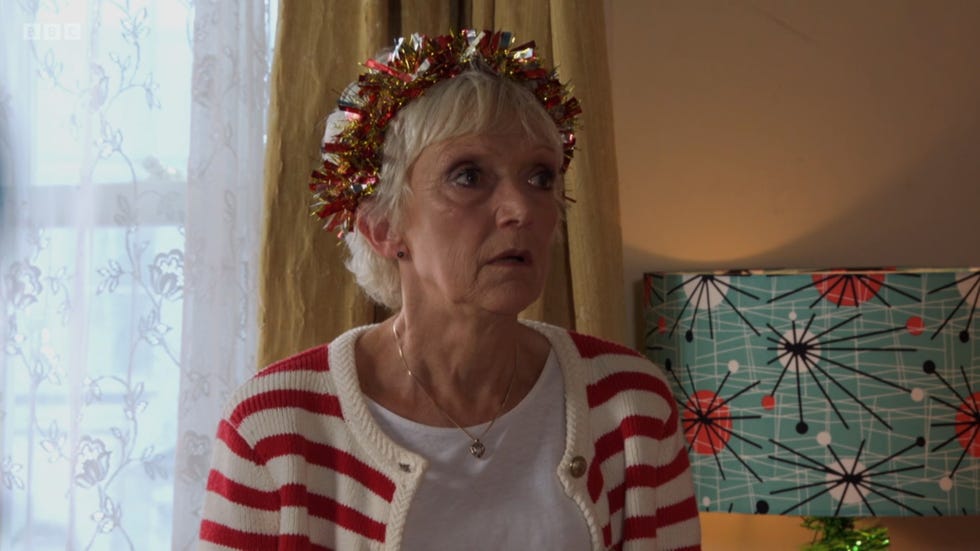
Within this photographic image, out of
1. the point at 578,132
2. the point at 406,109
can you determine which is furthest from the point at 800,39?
the point at 406,109

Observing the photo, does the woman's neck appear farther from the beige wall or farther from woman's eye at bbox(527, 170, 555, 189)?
the beige wall

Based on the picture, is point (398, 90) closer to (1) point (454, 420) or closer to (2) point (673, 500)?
(1) point (454, 420)

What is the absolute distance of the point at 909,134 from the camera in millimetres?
2127

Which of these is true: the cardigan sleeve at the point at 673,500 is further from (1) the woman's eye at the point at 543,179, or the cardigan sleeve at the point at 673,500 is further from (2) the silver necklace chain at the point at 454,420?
(1) the woman's eye at the point at 543,179

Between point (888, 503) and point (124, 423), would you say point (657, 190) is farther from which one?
point (124, 423)

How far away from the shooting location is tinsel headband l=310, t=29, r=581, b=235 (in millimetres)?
1362

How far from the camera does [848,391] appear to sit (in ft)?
5.74

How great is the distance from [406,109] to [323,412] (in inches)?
15.5

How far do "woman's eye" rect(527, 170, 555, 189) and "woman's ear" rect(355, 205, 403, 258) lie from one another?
0.61ft

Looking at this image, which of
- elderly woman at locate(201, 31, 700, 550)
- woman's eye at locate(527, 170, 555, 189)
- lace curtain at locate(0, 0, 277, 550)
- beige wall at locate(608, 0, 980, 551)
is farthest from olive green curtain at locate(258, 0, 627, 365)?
woman's eye at locate(527, 170, 555, 189)

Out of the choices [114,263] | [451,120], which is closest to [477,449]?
[451,120]

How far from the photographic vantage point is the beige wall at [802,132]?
6.95 feet

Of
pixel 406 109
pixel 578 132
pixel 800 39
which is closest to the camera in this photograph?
pixel 406 109

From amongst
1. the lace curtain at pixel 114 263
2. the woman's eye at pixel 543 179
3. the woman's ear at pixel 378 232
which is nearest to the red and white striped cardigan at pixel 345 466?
the woman's ear at pixel 378 232
